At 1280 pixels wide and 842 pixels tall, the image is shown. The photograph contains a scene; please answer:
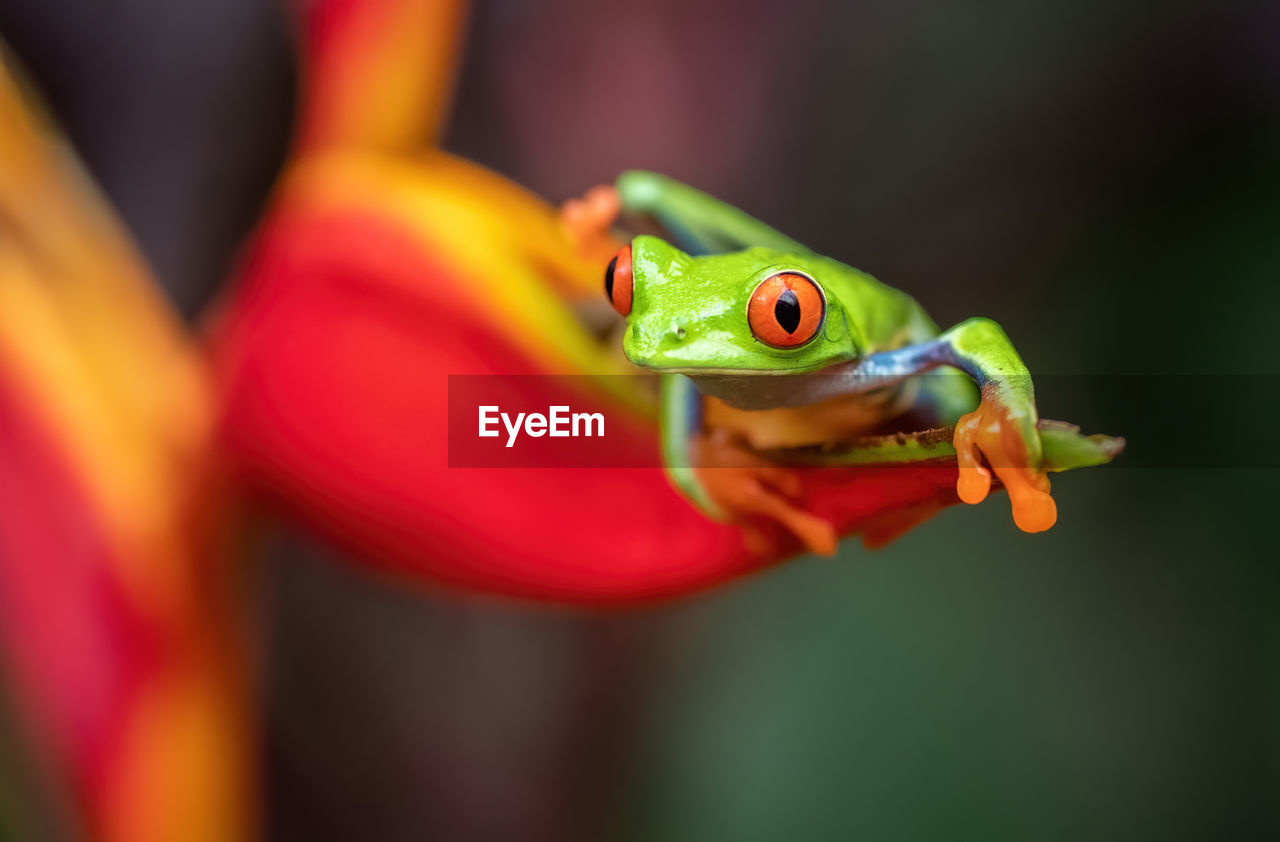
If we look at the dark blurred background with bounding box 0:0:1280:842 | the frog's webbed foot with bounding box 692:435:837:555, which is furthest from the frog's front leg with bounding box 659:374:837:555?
the dark blurred background with bounding box 0:0:1280:842

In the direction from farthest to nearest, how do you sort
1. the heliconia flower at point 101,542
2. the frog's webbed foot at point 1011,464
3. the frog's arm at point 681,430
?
1. the heliconia flower at point 101,542
2. the frog's arm at point 681,430
3. the frog's webbed foot at point 1011,464

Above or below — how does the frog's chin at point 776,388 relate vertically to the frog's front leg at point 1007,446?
above

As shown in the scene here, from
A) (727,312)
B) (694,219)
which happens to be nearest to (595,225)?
(694,219)

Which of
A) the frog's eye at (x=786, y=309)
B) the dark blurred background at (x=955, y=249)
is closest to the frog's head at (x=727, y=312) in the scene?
the frog's eye at (x=786, y=309)

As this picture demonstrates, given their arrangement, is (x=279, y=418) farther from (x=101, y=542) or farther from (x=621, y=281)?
(x=621, y=281)

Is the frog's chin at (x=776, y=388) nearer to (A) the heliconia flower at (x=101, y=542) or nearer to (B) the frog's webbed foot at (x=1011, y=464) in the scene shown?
(B) the frog's webbed foot at (x=1011, y=464)

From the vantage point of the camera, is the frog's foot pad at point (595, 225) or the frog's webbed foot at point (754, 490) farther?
the frog's foot pad at point (595, 225)

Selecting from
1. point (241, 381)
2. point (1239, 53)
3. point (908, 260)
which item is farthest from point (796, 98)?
point (241, 381)

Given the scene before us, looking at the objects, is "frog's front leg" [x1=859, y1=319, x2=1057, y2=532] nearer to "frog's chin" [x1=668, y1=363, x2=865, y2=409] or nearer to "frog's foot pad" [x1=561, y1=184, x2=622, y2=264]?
"frog's chin" [x1=668, y1=363, x2=865, y2=409]
